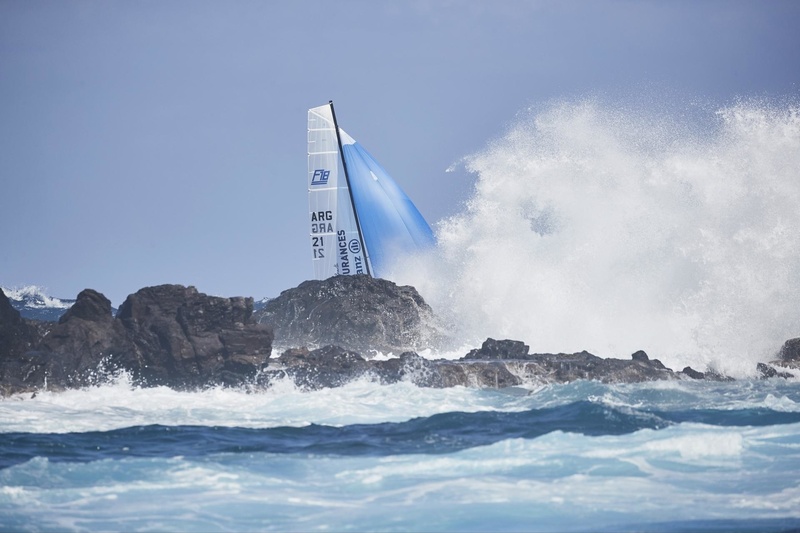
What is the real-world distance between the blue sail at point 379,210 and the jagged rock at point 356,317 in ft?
10.1

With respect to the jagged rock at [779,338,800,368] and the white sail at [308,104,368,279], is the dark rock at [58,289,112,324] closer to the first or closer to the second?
the white sail at [308,104,368,279]

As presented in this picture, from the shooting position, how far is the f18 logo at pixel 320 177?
33344 millimetres

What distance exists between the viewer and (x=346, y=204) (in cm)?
3334

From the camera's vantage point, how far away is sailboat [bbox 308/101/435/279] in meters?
33.3

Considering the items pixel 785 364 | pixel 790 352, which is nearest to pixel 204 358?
pixel 785 364

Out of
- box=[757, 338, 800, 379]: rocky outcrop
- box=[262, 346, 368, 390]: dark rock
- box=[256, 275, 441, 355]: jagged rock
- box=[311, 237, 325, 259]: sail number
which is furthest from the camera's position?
box=[311, 237, 325, 259]: sail number

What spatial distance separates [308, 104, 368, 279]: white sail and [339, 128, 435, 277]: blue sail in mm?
435

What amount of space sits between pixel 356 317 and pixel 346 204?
5.19 m

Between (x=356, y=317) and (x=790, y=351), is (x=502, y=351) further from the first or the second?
(x=790, y=351)

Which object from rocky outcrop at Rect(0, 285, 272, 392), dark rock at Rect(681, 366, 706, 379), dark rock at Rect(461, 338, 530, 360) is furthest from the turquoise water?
dark rock at Rect(461, 338, 530, 360)

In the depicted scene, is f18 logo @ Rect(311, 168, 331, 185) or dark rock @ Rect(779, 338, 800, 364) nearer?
dark rock @ Rect(779, 338, 800, 364)

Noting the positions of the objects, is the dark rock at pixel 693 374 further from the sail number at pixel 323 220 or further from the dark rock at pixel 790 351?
the sail number at pixel 323 220

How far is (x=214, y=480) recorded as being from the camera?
1192 centimetres

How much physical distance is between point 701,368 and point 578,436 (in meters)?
12.8
